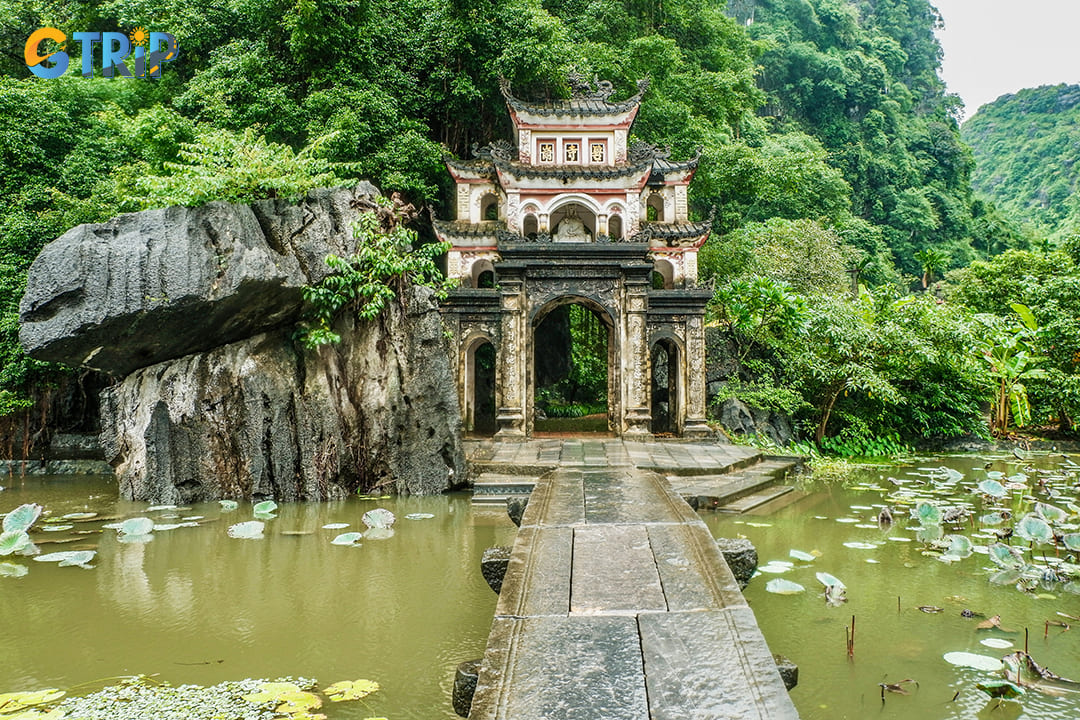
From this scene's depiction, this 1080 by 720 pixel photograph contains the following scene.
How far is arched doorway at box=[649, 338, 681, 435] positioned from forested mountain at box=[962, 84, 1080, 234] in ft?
117

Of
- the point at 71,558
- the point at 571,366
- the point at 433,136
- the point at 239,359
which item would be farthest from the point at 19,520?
the point at 433,136

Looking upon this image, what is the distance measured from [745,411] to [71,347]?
423 inches

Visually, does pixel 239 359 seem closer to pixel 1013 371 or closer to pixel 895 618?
pixel 895 618

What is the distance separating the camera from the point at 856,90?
131 ft

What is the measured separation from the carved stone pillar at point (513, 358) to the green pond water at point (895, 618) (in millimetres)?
5024

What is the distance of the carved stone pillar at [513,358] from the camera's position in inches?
437

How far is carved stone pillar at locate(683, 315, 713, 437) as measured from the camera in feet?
38.9

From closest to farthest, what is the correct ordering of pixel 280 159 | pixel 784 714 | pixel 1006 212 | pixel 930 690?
pixel 784 714
pixel 930 690
pixel 280 159
pixel 1006 212

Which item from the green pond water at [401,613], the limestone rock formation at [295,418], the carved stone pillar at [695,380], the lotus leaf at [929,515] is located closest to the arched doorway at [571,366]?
the carved stone pillar at [695,380]

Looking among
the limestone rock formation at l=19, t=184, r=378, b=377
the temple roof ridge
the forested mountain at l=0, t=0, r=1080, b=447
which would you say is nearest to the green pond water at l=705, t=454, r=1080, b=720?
the limestone rock formation at l=19, t=184, r=378, b=377

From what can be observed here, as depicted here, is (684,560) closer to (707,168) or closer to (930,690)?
(930,690)

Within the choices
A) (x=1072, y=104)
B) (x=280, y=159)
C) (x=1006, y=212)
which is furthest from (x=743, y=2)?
(x=280, y=159)

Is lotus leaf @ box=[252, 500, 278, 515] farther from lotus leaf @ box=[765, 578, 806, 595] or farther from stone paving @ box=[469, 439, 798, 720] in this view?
Answer: lotus leaf @ box=[765, 578, 806, 595]

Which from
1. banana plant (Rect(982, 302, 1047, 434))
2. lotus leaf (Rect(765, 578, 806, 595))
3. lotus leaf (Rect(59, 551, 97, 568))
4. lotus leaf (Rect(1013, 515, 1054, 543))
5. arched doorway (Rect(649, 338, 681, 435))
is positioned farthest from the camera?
banana plant (Rect(982, 302, 1047, 434))
